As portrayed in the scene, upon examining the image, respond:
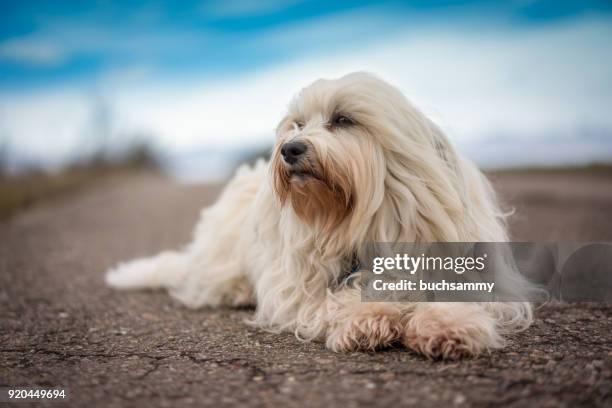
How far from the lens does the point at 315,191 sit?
339 cm

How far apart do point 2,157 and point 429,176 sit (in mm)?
15373

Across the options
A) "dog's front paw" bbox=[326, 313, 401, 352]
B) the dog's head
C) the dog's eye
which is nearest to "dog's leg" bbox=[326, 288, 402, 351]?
"dog's front paw" bbox=[326, 313, 401, 352]

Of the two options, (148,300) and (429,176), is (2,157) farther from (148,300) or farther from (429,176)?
(429,176)

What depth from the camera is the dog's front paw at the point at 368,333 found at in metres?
3.11

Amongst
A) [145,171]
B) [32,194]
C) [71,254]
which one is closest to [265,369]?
[71,254]

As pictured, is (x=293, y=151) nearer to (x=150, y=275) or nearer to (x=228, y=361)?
(x=228, y=361)

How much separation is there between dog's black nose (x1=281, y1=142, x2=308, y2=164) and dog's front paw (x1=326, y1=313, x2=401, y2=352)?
37.9 inches

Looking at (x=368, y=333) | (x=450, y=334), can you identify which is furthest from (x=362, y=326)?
(x=450, y=334)

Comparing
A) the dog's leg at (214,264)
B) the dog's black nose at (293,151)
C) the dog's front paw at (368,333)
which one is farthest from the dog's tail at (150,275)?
the dog's front paw at (368,333)

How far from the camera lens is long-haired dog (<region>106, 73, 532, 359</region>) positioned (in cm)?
320

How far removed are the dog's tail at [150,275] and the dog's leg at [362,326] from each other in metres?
2.46

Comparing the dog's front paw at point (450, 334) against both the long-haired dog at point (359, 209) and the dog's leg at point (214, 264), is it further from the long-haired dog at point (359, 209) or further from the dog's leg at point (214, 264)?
the dog's leg at point (214, 264)

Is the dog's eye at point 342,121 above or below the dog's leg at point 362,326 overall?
above

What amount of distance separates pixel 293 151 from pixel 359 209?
509mm
